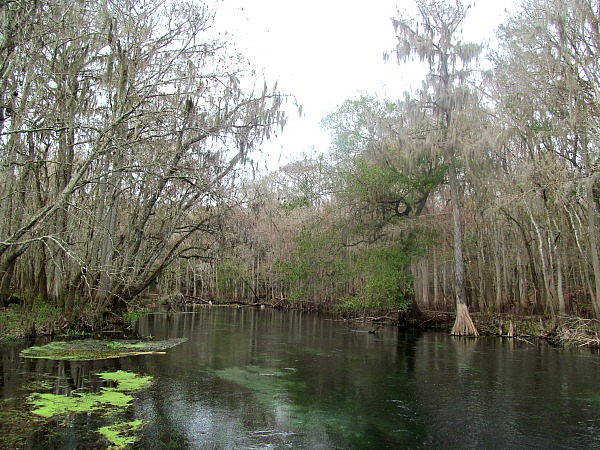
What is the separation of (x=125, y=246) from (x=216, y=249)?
3159 mm

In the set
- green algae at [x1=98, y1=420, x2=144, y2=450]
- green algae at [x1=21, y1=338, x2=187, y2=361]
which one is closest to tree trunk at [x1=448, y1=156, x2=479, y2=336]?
green algae at [x1=21, y1=338, x2=187, y2=361]

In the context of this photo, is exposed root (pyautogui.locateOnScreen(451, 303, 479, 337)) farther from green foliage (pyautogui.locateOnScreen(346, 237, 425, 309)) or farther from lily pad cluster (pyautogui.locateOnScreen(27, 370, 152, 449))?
lily pad cluster (pyautogui.locateOnScreen(27, 370, 152, 449))

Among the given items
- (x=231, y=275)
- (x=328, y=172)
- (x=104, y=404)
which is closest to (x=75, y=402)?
(x=104, y=404)

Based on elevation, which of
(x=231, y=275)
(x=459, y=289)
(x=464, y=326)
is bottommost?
(x=464, y=326)

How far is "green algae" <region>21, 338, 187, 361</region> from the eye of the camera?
10538 millimetres

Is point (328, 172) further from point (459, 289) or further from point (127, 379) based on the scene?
point (127, 379)

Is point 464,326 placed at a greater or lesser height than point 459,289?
lesser

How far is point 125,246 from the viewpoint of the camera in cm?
1575

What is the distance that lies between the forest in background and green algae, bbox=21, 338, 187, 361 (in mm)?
1593

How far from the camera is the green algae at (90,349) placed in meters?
10.5

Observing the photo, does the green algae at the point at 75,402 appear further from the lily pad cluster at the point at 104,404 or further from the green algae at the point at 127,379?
the green algae at the point at 127,379

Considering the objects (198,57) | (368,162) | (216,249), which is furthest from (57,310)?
(368,162)

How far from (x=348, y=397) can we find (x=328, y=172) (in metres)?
21.6

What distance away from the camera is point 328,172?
2873cm
